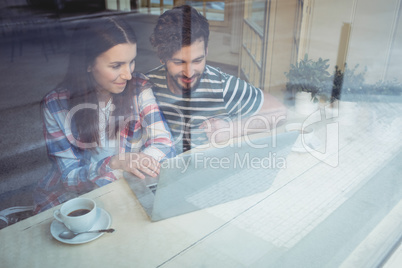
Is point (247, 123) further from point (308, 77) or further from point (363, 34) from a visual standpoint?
point (363, 34)

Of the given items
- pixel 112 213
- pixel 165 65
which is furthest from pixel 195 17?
pixel 112 213

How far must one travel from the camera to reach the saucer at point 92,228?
708 mm

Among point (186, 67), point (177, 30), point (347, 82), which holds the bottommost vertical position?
point (347, 82)

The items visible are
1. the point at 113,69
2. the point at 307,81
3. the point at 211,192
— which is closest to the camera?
the point at 211,192

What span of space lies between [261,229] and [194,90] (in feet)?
2.13

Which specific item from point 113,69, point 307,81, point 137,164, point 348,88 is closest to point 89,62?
point 113,69

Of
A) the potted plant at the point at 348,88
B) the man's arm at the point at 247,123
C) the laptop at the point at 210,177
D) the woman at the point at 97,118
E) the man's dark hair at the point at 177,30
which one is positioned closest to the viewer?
the laptop at the point at 210,177

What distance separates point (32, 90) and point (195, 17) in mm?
562

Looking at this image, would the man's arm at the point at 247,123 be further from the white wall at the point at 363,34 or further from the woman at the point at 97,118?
the white wall at the point at 363,34

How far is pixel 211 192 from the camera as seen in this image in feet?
2.96

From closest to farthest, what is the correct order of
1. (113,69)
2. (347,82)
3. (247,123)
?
(113,69) → (247,123) → (347,82)

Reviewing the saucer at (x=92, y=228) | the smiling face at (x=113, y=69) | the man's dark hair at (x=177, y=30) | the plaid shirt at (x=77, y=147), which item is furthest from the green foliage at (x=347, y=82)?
the saucer at (x=92, y=228)

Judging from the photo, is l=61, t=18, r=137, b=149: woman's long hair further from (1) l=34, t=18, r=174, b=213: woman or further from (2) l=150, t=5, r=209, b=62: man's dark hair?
(2) l=150, t=5, r=209, b=62: man's dark hair

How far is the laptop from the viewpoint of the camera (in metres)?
0.84
